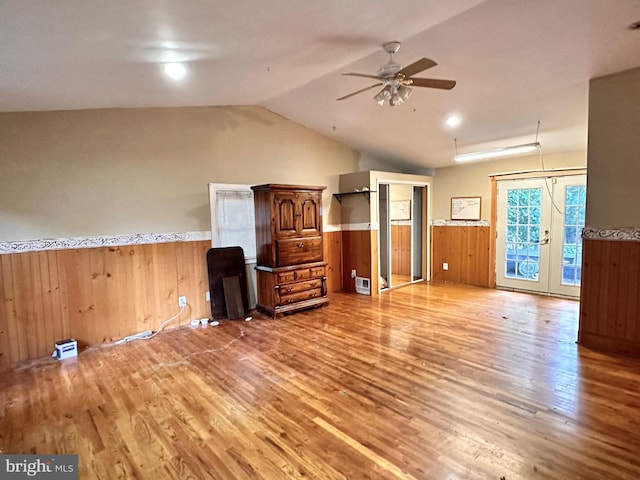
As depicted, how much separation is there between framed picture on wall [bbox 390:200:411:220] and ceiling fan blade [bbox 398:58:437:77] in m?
4.39

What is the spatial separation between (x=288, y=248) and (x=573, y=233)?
167 inches

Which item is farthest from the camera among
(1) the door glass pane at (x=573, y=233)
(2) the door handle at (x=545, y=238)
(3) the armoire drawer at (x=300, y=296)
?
(2) the door handle at (x=545, y=238)

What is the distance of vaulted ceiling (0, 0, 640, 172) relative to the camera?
2068 millimetres

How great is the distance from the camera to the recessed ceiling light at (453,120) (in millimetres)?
4352

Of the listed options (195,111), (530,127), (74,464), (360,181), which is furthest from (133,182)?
(530,127)

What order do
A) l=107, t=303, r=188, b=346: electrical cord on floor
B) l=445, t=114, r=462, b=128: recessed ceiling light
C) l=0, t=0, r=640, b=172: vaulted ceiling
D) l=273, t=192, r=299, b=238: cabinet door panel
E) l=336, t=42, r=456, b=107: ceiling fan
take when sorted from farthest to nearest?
l=273, t=192, r=299, b=238: cabinet door panel → l=445, t=114, r=462, b=128: recessed ceiling light → l=107, t=303, r=188, b=346: electrical cord on floor → l=336, t=42, r=456, b=107: ceiling fan → l=0, t=0, r=640, b=172: vaulted ceiling

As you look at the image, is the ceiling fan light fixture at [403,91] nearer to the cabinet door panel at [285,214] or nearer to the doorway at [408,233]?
the cabinet door panel at [285,214]

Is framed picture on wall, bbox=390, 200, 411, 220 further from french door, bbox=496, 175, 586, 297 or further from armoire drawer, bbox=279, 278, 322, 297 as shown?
armoire drawer, bbox=279, 278, 322, 297

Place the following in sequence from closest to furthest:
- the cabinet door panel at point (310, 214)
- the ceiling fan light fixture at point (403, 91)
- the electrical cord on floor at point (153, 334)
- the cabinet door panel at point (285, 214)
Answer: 1. the ceiling fan light fixture at point (403, 91)
2. the electrical cord on floor at point (153, 334)
3. the cabinet door panel at point (285, 214)
4. the cabinet door panel at point (310, 214)

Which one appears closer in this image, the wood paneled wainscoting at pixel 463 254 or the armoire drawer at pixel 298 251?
the armoire drawer at pixel 298 251

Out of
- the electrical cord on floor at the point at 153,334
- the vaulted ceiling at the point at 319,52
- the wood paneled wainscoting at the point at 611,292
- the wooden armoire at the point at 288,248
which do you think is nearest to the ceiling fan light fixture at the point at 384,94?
the vaulted ceiling at the point at 319,52

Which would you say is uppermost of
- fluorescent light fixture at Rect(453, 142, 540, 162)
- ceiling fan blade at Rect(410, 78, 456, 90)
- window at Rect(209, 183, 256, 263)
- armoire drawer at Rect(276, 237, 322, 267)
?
ceiling fan blade at Rect(410, 78, 456, 90)

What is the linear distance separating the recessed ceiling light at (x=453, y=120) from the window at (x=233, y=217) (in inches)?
112

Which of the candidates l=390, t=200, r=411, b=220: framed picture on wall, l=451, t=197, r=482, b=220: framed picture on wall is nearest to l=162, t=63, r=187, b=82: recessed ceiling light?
l=390, t=200, r=411, b=220: framed picture on wall
